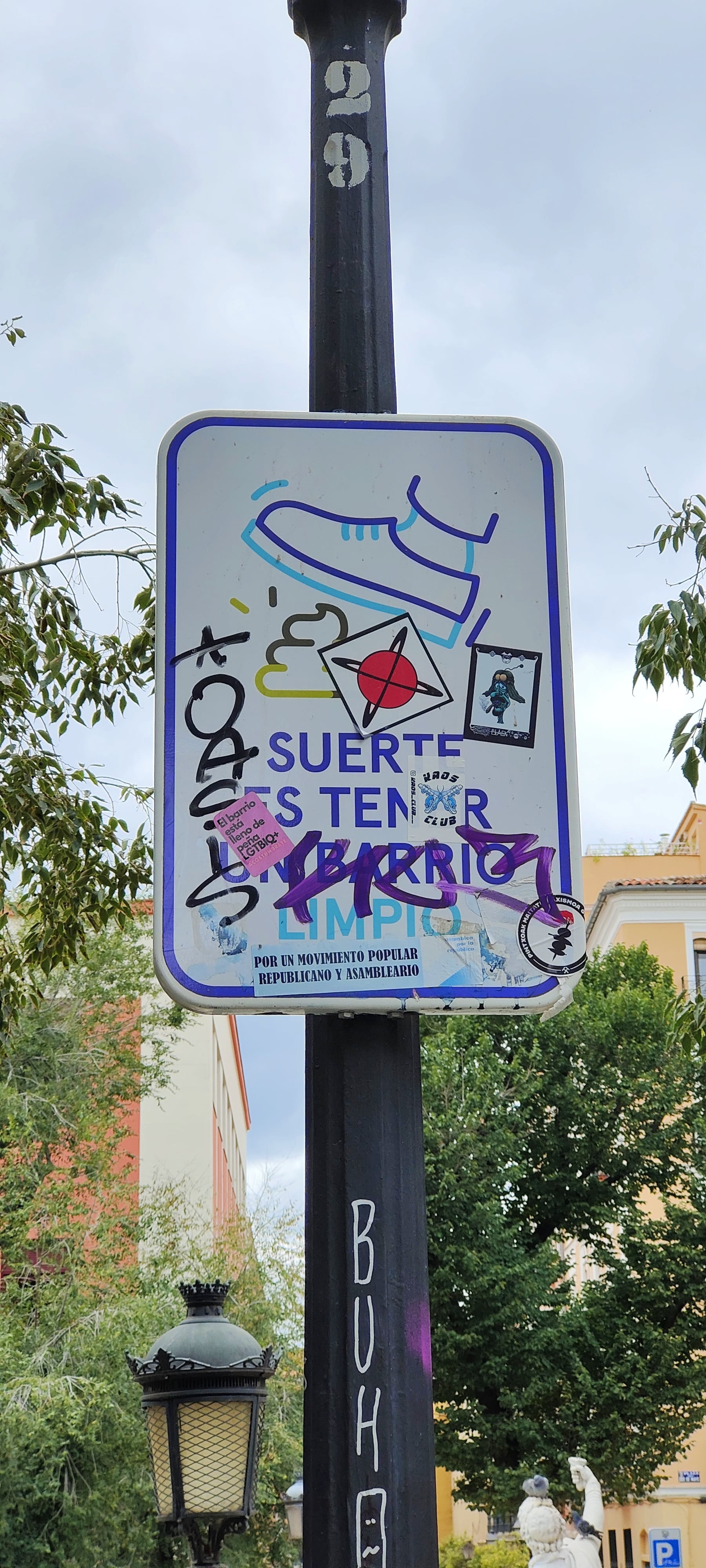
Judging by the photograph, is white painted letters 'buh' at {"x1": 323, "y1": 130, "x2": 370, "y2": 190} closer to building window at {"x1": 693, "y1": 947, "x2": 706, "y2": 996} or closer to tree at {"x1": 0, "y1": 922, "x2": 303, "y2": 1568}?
tree at {"x1": 0, "y1": 922, "x2": 303, "y2": 1568}

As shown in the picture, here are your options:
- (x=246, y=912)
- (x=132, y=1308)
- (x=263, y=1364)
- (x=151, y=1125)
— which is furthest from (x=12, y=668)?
(x=151, y=1125)

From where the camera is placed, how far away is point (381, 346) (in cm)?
230

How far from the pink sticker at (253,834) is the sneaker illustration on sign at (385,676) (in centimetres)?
17

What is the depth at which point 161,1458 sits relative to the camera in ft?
16.3

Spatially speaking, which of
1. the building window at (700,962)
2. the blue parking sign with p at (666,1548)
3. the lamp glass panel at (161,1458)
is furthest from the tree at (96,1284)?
the building window at (700,962)

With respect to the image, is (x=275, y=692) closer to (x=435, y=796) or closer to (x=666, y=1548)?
(x=435, y=796)

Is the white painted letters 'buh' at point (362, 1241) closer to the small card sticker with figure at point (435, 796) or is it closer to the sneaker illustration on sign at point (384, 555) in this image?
the small card sticker with figure at point (435, 796)

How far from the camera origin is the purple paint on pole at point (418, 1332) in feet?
5.84

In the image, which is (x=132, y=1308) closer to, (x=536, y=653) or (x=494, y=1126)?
(x=494, y=1126)

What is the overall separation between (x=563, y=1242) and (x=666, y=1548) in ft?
25.2

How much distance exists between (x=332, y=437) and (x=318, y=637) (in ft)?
1.02

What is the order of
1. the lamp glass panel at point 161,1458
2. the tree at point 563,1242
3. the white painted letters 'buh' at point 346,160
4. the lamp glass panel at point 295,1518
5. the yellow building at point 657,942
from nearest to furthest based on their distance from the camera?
the white painted letters 'buh' at point 346,160 → the lamp glass panel at point 161,1458 → the lamp glass panel at point 295,1518 → the tree at point 563,1242 → the yellow building at point 657,942

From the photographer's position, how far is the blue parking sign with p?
89.8 ft

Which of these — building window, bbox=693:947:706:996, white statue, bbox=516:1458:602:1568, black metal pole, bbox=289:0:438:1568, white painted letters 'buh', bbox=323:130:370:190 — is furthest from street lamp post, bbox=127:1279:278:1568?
building window, bbox=693:947:706:996
